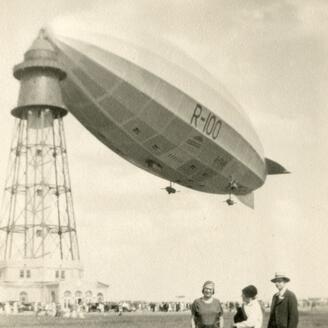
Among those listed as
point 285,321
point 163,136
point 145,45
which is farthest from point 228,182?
point 285,321

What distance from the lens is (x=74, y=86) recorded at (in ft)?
77.3

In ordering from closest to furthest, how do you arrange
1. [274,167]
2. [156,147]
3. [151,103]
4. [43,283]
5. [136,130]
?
1. [151,103]
2. [136,130]
3. [156,147]
4. [274,167]
5. [43,283]

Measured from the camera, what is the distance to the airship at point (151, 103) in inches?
905

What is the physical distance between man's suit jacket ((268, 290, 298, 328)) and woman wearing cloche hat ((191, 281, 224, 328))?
38.0 inches

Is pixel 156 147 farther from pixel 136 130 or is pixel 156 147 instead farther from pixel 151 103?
pixel 151 103

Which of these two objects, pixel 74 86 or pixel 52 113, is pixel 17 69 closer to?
pixel 52 113

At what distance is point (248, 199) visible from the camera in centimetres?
3531

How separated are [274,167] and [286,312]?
2548 centimetres

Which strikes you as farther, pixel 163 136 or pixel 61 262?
pixel 61 262

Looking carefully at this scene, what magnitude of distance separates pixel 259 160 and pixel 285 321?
2038cm

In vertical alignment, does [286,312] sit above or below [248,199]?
below

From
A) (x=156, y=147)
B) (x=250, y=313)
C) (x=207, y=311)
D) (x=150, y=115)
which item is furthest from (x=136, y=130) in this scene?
(x=250, y=313)

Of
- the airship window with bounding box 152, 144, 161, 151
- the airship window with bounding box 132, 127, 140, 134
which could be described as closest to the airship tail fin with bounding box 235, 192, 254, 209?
the airship window with bounding box 152, 144, 161, 151

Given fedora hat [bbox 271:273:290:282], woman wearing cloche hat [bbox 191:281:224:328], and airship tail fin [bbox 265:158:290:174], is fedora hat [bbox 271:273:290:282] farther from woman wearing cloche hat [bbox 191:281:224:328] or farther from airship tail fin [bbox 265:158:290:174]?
airship tail fin [bbox 265:158:290:174]
